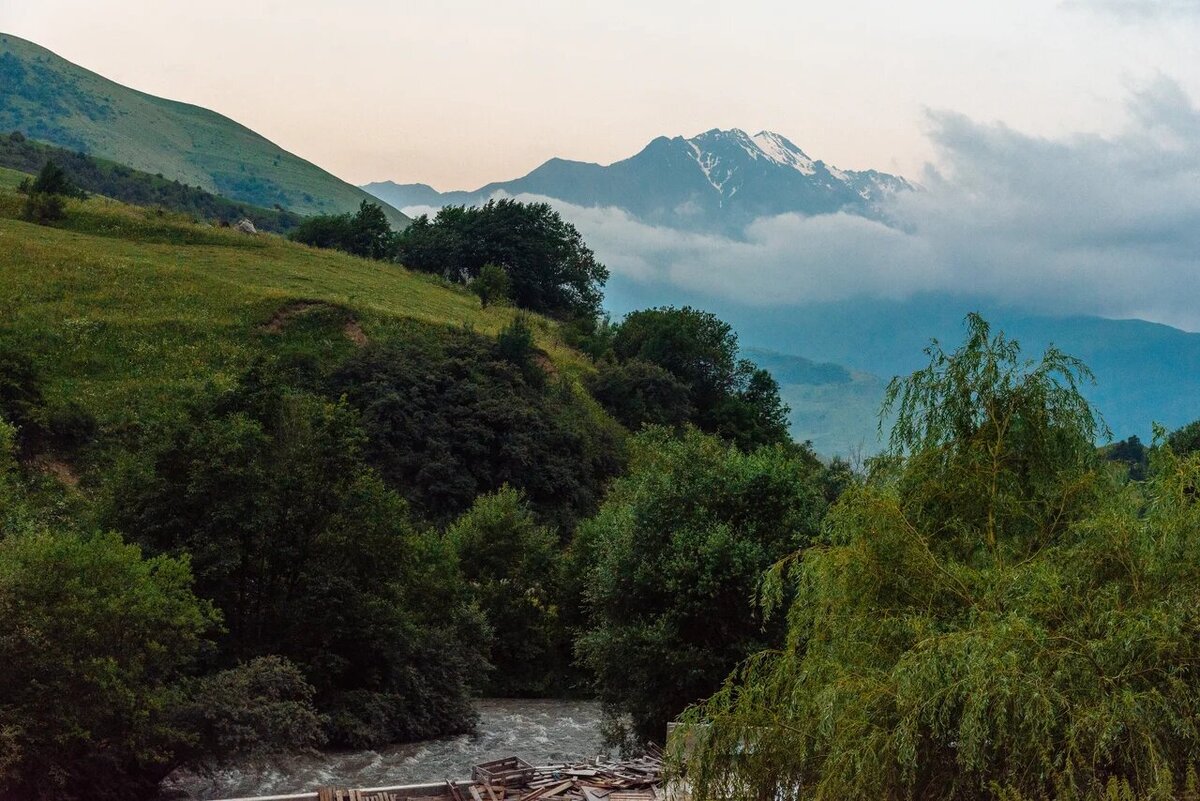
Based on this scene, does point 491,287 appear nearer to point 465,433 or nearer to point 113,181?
point 465,433

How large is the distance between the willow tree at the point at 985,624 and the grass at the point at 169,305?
45.1 metres

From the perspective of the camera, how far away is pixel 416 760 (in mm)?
34875

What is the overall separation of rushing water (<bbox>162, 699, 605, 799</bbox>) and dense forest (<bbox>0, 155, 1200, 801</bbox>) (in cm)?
121

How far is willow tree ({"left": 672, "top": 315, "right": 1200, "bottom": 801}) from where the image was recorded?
10.8m

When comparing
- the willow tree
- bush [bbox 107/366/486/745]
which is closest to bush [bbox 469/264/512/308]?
bush [bbox 107/366/486/745]

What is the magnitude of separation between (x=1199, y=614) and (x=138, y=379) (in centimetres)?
6002

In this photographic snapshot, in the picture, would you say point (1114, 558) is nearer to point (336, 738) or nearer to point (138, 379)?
point (336, 738)

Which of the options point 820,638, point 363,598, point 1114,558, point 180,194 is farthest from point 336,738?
point 180,194

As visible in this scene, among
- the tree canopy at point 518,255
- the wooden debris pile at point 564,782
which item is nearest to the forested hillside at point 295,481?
the wooden debris pile at point 564,782

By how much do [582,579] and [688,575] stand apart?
762 inches

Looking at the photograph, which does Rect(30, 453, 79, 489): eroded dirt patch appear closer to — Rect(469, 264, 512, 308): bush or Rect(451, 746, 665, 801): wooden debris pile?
Rect(451, 746, 665, 801): wooden debris pile

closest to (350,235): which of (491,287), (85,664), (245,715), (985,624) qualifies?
(491,287)

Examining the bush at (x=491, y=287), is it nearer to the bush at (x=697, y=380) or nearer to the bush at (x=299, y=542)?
the bush at (x=697, y=380)

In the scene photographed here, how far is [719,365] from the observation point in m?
94.9
